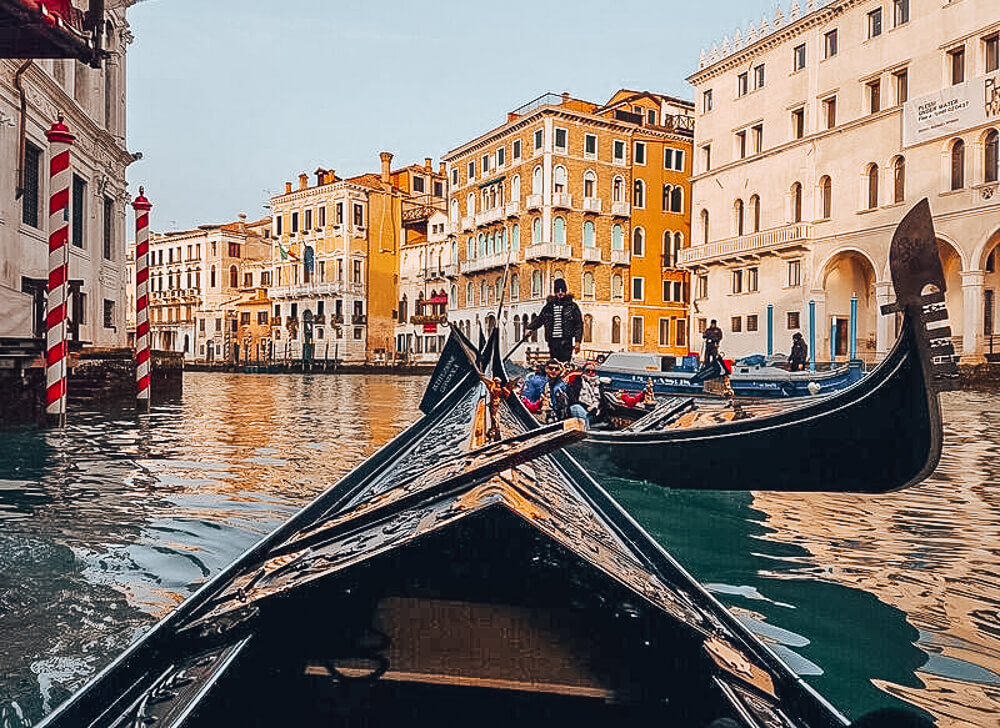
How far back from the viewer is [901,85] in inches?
686

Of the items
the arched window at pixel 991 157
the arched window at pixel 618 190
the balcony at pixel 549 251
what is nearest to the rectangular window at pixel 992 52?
the arched window at pixel 991 157

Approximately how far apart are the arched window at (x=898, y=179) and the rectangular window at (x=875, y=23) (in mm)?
2908

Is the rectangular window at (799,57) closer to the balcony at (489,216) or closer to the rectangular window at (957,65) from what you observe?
the rectangular window at (957,65)

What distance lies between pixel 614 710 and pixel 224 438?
18.7ft

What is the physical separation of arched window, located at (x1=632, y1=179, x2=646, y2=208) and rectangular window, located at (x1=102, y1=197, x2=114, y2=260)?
16868mm

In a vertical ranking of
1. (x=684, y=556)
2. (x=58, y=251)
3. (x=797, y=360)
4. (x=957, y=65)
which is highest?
(x=957, y=65)

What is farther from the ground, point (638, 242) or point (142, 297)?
point (638, 242)

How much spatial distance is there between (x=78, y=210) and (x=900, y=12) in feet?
54.9

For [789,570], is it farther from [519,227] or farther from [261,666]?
[519,227]

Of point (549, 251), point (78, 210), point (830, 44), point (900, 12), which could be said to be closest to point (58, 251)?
point (78, 210)

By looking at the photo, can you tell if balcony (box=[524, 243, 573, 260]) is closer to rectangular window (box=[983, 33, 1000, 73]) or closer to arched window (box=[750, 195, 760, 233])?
arched window (box=[750, 195, 760, 233])

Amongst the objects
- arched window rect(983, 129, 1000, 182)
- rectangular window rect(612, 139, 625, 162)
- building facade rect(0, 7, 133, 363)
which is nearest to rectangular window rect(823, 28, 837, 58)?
arched window rect(983, 129, 1000, 182)

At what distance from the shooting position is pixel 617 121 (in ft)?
83.8

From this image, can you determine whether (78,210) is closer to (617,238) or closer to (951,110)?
(951,110)
